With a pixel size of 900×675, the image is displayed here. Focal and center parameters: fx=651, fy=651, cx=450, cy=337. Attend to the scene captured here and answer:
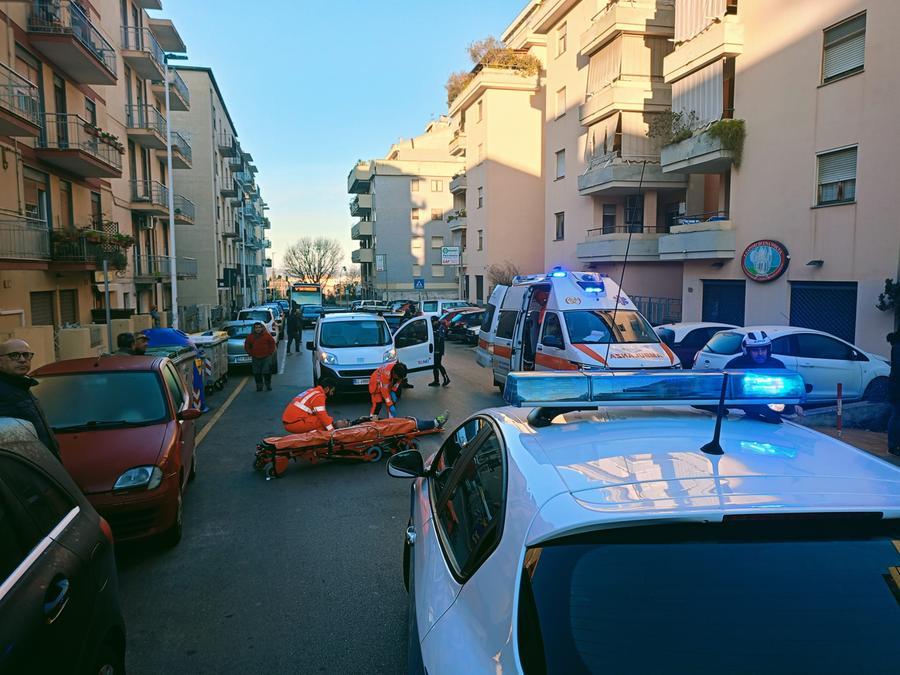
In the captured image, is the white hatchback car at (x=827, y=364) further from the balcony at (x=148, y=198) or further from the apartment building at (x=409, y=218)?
the apartment building at (x=409, y=218)

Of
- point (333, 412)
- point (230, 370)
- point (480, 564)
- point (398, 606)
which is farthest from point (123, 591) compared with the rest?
point (230, 370)

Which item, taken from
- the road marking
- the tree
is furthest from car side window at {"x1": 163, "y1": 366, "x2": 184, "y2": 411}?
the tree

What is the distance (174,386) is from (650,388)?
5818mm

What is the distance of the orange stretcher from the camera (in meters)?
7.90

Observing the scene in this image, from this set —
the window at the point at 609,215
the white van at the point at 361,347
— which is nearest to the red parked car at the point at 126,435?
the white van at the point at 361,347

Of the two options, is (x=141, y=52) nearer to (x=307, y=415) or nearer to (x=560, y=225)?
(x=560, y=225)

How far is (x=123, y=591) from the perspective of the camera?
4910 mm

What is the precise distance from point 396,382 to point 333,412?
3.06 meters

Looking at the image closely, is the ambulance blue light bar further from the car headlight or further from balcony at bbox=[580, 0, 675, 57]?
balcony at bbox=[580, 0, 675, 57]

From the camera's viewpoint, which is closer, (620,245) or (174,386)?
(174,386)

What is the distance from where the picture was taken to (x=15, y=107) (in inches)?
642

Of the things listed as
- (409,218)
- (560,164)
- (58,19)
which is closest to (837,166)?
(560,164)

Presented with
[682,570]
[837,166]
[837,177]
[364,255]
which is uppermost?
[364,255]

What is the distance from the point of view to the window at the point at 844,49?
47.8ft
